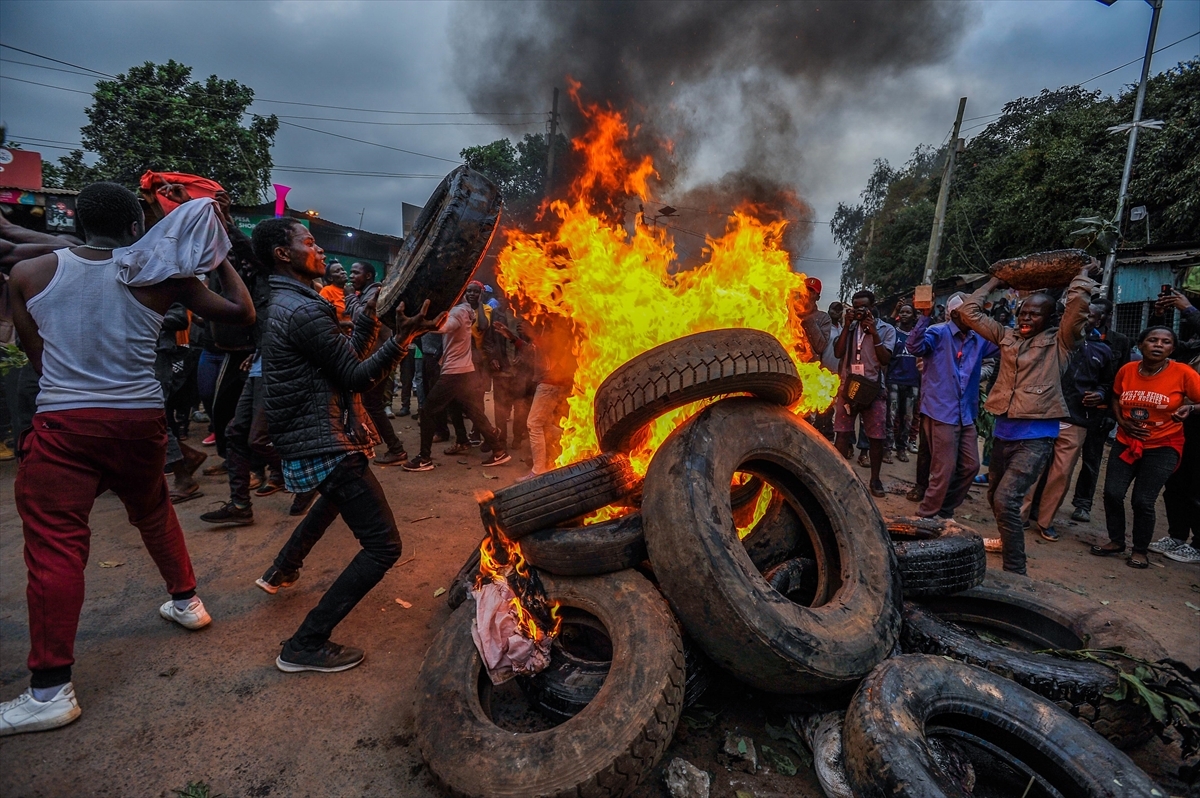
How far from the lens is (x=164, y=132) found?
79.3 ft

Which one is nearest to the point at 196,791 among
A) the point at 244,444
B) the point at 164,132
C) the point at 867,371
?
the point at 244,444

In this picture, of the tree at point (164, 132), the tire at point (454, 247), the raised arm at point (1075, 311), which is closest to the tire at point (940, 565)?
the raised arm at point (1075, 311)

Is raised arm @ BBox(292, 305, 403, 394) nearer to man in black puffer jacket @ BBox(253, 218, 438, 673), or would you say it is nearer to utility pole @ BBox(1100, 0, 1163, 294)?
man in black puffer jacket @ BBox(253, 218, 438, 673)

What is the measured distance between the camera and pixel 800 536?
346 centimetres

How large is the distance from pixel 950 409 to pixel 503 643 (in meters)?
5.35

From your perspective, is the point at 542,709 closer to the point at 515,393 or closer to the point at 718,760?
the point at 718,760

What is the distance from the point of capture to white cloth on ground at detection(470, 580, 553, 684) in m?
2.77

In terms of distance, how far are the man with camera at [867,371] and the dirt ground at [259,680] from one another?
222 cm

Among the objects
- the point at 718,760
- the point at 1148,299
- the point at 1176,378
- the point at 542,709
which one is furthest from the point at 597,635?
the point at 1148,299

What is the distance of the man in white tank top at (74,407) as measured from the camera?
2.68 meters

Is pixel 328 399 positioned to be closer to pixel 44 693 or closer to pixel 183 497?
pixel 44 693

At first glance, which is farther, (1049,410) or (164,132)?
(164,132)

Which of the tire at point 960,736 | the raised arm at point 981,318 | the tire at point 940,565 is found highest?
the raised arm at point 981,318

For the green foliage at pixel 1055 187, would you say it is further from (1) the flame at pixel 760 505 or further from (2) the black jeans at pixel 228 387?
(2) the black jeans at pixel 228 387
